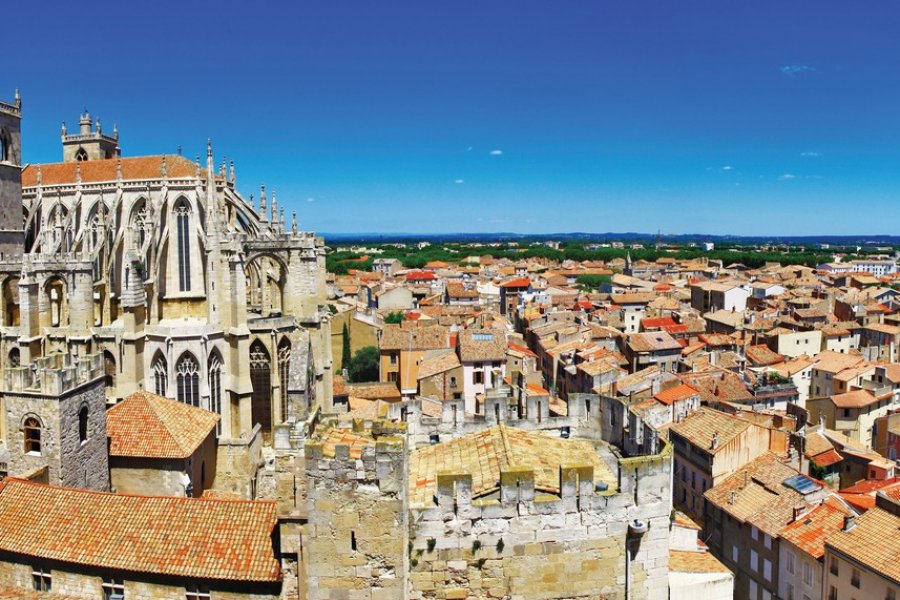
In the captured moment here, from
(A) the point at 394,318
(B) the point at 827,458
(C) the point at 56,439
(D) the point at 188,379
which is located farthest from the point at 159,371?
(A) the point at 394,318

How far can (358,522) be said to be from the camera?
12.4 meters

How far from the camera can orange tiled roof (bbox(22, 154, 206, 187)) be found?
40.3 m

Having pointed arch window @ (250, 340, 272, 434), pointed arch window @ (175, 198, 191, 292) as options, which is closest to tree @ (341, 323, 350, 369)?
pointed arch window @ (250, 340, 272, 434)

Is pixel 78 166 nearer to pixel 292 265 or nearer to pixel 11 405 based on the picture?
pixel 292 265

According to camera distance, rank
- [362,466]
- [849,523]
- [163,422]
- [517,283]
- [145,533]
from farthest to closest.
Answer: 1. [517,283]
2. [849,523]
3. [163,422]
4. [145,533]
5. [362,466]

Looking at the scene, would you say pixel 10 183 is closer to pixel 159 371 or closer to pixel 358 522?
pixel 159 371

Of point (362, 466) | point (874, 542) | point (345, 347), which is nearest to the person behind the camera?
point (362, 466)

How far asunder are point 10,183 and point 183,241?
11796mm

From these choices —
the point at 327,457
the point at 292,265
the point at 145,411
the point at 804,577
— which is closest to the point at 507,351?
the point at 292,265

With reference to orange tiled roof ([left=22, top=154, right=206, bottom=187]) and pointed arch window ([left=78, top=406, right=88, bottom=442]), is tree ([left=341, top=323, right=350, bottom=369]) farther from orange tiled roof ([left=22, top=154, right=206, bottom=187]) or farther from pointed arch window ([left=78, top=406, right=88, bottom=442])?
pointed arch window ([left=78, top=406, right=88, bottom=442])

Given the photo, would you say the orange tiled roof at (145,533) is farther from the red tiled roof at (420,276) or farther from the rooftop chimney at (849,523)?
the red tiled roof at (420,276)

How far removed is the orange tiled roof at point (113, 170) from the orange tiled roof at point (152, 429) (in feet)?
60.2

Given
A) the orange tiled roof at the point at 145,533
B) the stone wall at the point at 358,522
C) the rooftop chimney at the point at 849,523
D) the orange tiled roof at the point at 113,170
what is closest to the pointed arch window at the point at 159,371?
the orange tiled roof at the point at 113,170

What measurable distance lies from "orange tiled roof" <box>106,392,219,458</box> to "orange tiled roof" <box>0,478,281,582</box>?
4.97 m
